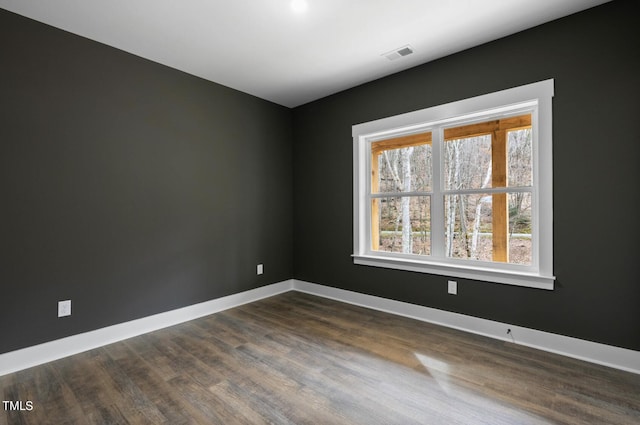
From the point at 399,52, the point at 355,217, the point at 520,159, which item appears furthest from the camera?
the point at 355,217

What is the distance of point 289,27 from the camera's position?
2555 mm

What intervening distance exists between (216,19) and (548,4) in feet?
8.33

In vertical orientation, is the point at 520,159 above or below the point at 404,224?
above

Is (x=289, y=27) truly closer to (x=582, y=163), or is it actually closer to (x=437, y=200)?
(x=437, y=200)

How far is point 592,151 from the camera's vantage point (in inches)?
92.2

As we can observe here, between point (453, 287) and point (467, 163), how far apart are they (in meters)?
1.26

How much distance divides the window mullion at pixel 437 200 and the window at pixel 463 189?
0.01 m

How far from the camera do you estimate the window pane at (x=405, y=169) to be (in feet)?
11.2

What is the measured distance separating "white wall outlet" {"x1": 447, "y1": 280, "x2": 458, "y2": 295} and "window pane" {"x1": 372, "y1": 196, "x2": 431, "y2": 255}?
400 millimetres

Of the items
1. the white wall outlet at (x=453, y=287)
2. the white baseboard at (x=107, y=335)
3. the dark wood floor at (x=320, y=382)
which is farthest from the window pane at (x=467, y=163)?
the white baseboard at (x=107, y=335)

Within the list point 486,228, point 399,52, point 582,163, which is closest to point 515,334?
point 486,228

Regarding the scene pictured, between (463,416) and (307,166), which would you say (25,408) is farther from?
(307,166)

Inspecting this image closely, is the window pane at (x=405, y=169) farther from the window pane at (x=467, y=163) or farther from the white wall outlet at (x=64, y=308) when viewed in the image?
the white wall outlet at (x=64, y=308)

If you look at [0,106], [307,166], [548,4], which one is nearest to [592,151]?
[548,4]
